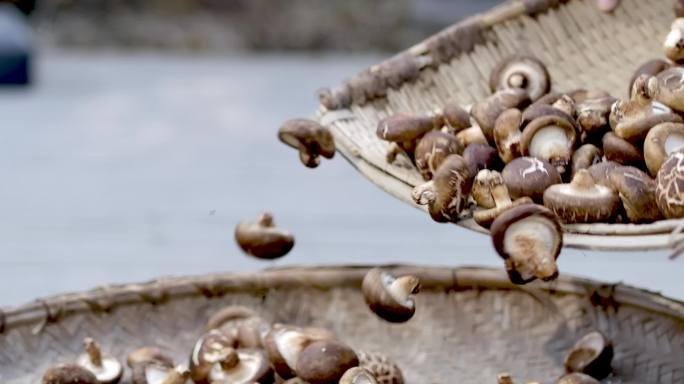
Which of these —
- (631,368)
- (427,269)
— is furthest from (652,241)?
(427,269)

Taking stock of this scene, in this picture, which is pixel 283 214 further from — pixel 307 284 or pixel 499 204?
pixel 499 204

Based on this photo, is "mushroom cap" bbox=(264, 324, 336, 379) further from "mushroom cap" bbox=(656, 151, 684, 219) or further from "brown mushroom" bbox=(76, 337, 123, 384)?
"mushroom cap" bbox=(656, 151, 684, 219)

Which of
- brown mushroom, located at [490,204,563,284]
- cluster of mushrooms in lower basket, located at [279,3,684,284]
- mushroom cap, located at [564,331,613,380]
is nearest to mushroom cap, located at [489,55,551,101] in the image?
cluster of mushrooms in lower basket, located at [279,3,684,284]

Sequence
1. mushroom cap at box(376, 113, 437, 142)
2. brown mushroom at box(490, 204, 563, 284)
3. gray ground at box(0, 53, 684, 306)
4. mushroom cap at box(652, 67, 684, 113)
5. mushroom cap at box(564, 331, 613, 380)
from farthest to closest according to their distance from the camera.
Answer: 1. gray ground at box(0, 53, 684, 306)
2. mushroom cap at box(564, 331, 613, 380)
3. mushroom cap at box(376, 113, 437, 142)
4. mushroom cap at box(652, 67, 684, 113)
5. brown mushroom at box(490, 204, 563, 284)

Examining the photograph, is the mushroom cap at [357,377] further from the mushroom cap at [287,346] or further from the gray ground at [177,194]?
the gray ground at [177,194]

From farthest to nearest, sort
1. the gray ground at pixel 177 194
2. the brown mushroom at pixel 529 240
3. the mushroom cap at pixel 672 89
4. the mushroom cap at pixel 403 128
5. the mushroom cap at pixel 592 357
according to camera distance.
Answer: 1. the gray ground at pixel 177 194
2. the mushroom cap at pixel 592 357
3. the mushroom cap at pixel 403 128
4. the mushroom cap at pixel 672 89
5. the brown mushroom at pixel 529 240

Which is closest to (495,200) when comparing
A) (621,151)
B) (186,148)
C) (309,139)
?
(621,151)

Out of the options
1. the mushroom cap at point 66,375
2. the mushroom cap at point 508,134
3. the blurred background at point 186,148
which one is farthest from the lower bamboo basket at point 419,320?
the blurred background at point 186,148
